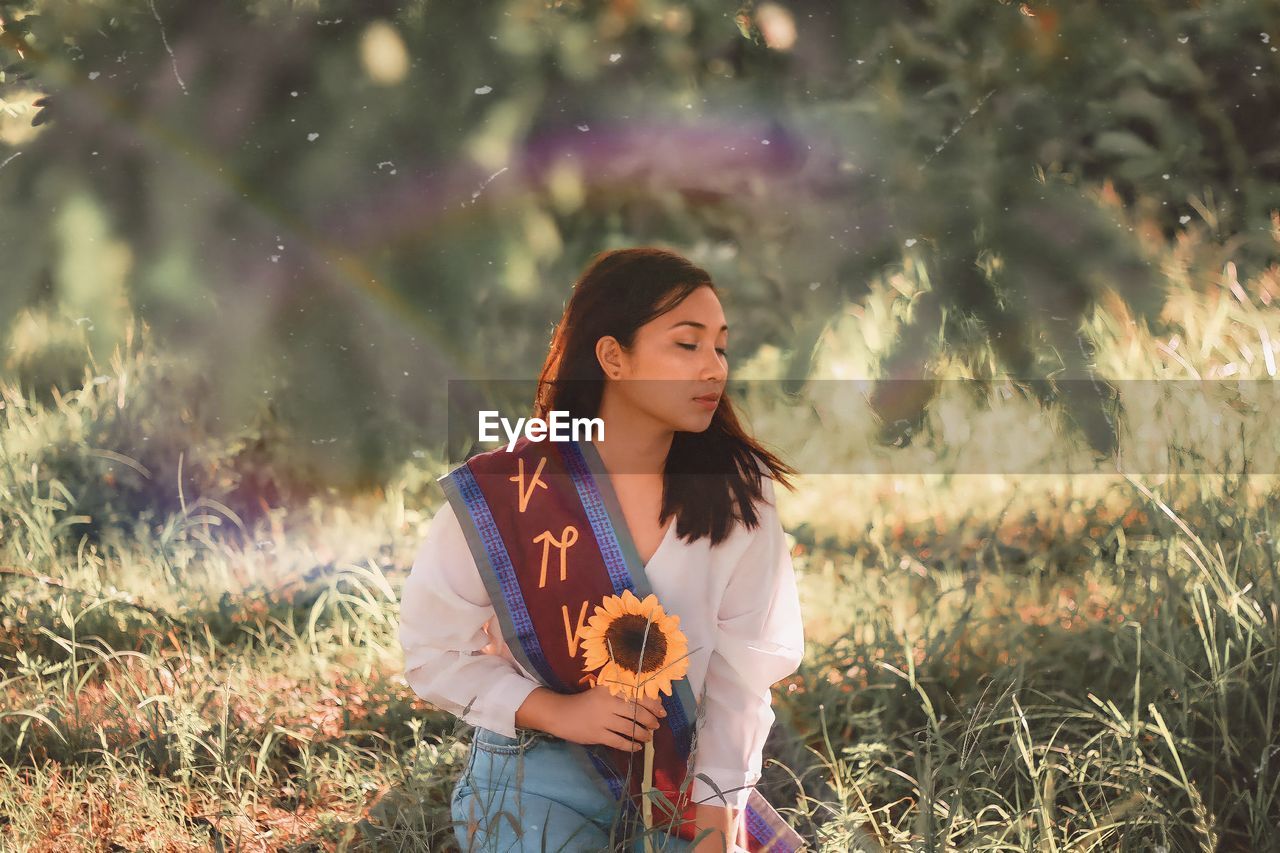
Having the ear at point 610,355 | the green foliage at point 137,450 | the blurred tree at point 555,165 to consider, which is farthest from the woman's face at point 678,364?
the green foliage at point 137,450

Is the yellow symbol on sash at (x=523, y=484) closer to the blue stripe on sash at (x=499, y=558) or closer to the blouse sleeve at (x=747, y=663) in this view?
the blue stripe on sash at (x=499, y=558)

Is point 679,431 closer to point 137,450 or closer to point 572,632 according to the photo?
point 572,632

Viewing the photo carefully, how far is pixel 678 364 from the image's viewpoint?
47.0 inches

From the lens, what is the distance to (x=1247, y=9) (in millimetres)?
2354

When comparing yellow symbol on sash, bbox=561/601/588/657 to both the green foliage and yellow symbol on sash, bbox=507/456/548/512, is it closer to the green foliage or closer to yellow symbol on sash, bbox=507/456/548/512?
yellow symbol on sash, bbox=507/456/548/512

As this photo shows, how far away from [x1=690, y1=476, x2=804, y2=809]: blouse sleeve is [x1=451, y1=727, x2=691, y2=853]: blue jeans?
0.09 metres

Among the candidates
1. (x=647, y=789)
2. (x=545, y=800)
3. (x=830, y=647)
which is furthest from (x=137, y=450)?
(x=647, y=789)

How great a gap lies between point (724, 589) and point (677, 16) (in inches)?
54.6

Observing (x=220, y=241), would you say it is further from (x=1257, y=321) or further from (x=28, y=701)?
(x=1257, y=321)

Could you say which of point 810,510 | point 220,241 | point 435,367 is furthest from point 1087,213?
point 220,241

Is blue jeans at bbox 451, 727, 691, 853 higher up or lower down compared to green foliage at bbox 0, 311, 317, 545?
lower down

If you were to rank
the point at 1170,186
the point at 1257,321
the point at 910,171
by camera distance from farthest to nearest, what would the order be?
the point at 1170,186 → the point at 910,171 → the point at 1257,321

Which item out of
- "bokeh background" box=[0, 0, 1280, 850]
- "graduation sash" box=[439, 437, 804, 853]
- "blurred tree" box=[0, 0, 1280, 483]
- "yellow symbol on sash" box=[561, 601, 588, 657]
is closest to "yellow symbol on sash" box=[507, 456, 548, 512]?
"graduation sash" box=[439, 437, 804, 853]

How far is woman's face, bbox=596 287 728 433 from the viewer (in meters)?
1.19
